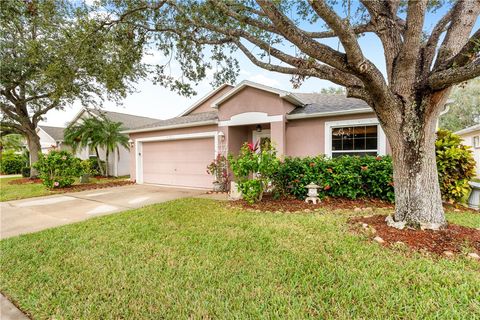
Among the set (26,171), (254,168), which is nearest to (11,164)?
(26,171)

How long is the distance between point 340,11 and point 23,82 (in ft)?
54.7

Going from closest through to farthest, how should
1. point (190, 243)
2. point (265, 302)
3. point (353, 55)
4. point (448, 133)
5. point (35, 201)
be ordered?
1. point (265, 302)
2. point (353, 55)
3. point (190, 243)
4. point (448, 133)
5. point (35, 201)

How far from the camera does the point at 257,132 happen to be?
33.4 feet

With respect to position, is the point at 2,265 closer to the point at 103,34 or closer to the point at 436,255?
the point at 103,34

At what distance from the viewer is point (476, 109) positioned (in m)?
26.8

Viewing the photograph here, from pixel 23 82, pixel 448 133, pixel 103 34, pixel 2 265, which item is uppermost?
pixel 23 82

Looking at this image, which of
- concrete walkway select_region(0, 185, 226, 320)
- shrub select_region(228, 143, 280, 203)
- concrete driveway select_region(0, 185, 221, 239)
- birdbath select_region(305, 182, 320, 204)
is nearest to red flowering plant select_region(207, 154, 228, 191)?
concrete walkway select_region(0, 185, 226, 320)

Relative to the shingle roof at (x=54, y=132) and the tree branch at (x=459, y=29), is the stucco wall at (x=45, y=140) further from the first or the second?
the tree branch at (x=459, y=29)

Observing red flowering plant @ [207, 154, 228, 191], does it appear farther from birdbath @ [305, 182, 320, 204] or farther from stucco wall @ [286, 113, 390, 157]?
birdbath @ [305, 182, 320, 204]

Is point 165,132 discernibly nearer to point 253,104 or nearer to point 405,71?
point 253,104

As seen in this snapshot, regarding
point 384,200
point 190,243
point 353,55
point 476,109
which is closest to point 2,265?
point 190,243

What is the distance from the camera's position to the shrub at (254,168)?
656 cm

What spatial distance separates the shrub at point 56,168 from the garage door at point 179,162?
3.36 meters

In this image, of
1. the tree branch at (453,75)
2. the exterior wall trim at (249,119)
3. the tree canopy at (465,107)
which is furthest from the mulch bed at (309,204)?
the tree canopy at (465,107)
